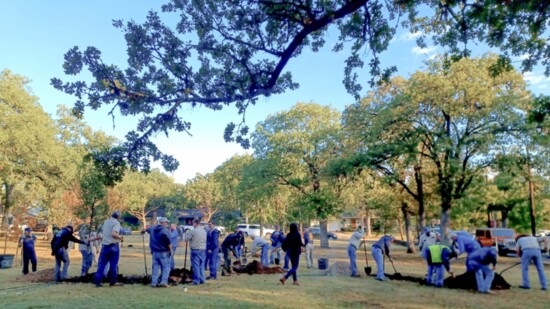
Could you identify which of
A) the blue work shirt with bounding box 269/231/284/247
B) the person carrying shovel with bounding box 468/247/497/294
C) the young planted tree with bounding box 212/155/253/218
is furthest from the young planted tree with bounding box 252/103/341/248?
the young planted tree with bounding box 212/155/253/218

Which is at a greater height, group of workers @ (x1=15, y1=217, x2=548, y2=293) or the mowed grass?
group of workers @ (x1=15, y1=217, x2=548, y2=293)

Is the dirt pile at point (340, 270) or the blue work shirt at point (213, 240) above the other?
the blue work shirt at point (213, 240)

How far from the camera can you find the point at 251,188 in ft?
121

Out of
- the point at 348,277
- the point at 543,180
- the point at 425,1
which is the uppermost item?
the point at 425,1

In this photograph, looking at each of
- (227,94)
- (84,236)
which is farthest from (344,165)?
(227,94)

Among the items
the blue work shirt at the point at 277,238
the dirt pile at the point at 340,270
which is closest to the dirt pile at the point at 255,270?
the dirt pile at the point at 340,270

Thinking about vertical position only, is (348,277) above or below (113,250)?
below

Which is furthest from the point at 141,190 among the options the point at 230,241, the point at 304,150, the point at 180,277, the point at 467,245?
the point at 467,245

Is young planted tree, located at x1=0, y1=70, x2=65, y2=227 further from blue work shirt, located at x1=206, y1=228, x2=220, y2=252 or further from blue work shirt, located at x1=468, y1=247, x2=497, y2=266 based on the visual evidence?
blue work shirt, located at x1=468, y1=247, x2=497, y2=266

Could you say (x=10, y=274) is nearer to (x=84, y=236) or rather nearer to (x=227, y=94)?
(x=84, y=236)

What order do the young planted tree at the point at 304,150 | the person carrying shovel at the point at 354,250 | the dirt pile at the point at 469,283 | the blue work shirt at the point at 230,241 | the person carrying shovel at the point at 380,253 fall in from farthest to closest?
1. the young planted tree at the point at 304,150
2. the blue work shirt at the point at 230,241
3. the person carrying shovel at the point at 354,250
4. the person carrying shovel at the point at 380,253
5. the dirt pile at the point at 469,283

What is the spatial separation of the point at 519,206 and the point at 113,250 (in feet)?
134

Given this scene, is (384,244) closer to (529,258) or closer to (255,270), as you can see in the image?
(529,258)

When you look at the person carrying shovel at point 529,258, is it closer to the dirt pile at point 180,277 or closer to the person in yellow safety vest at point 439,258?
the person in yellow safety vest at point 439,258
